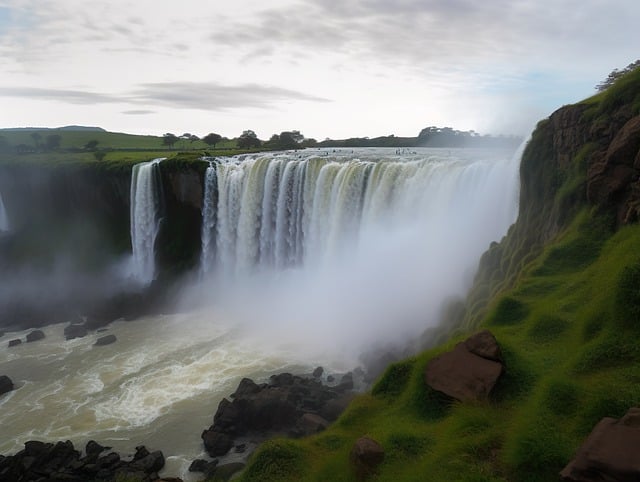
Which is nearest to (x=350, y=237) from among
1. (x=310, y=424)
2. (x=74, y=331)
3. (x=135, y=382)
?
(x=135, y=382)

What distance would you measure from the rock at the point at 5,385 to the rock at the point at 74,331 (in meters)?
5.45

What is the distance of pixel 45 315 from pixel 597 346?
30.0 meters

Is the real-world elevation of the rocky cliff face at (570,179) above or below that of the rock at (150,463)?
above

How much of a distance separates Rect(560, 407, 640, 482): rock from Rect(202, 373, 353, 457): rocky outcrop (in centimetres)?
918

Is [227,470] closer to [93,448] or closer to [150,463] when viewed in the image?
[150,463]

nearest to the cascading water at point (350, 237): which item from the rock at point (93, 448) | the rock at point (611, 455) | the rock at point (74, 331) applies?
the rock at point (74, 331)

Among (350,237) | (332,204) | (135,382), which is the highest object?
(332,204)

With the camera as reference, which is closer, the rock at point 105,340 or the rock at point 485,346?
the rock at point 485,346

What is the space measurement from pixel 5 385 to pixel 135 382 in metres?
5.51

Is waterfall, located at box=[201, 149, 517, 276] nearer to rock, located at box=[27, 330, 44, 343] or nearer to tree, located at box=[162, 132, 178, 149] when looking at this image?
rock, located at box=[27, 330, 44, 343]

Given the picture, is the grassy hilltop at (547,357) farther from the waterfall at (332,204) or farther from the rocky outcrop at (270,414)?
the waterfall at (332,204)

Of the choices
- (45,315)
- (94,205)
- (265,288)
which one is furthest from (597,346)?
(94,205)

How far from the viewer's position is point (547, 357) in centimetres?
898

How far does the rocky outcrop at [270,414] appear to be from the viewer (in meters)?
14.5
